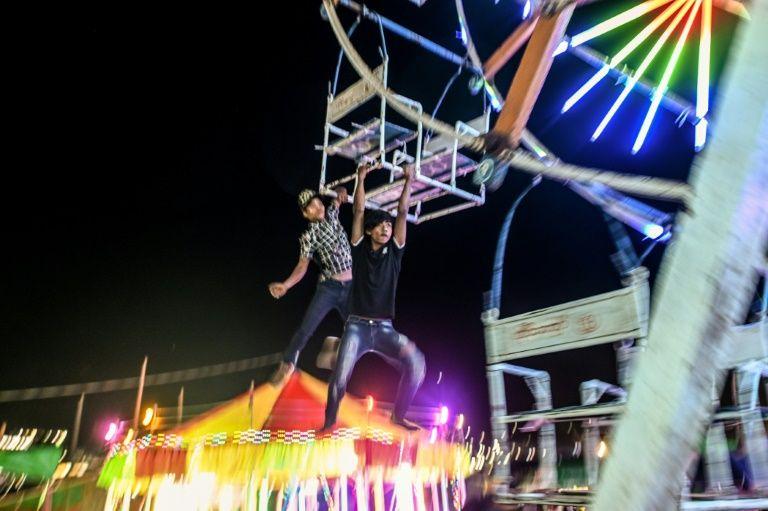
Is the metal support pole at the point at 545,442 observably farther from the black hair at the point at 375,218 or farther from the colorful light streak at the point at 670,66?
the colorful light streak at the point at 670,66

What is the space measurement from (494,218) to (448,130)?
11023 millimetres

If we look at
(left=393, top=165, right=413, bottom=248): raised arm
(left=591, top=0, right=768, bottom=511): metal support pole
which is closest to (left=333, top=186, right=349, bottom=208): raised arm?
(left=393, top=165, right=413, bottom=248): raised arm

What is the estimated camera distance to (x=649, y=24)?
539cm

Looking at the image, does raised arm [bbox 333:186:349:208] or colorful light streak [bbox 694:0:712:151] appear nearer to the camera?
colorful light streak [bbox 694:0:712:151]

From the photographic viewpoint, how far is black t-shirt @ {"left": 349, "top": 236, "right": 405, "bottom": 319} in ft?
17.9

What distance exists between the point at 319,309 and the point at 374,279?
82 centimetres

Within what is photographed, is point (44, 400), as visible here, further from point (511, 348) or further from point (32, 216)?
point (511, 348)

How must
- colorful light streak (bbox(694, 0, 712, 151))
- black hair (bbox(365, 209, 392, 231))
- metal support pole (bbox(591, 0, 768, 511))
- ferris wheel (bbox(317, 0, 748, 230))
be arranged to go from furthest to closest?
1. black hair (bbox(365, 209, 392, 231))
2. colorful light streak (bbox(694, 0, 712, 151))
3. ferris wheel (bbox(317, 0, 748, 230))
4. metal support pole (bbox(591, 0, 768, 511))

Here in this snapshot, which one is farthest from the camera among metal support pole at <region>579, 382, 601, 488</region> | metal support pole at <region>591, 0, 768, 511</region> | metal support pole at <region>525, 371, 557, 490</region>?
metal support pole at <region>579, 382, 601, 488</region>

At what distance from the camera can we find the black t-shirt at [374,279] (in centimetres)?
545

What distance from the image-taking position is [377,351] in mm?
5484

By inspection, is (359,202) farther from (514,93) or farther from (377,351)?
(514,93)

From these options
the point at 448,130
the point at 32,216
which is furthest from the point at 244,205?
the point at 448,130

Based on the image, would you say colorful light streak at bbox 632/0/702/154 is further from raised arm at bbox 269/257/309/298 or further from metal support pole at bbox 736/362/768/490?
raised arm at bbox 269/257/309/298
